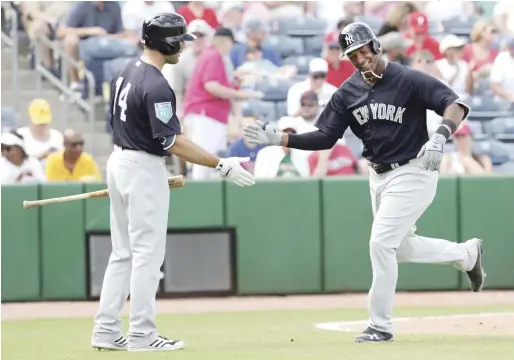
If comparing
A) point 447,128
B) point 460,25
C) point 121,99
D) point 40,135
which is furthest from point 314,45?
point 121,99

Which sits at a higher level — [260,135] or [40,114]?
[40,114]

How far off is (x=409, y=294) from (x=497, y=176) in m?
1.30

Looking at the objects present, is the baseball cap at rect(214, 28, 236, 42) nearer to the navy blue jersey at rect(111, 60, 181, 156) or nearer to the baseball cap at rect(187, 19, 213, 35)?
the baseball cap at rect(187, 19, 213, 35)

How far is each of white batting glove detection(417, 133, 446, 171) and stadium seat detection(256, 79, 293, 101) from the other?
20.8 ft

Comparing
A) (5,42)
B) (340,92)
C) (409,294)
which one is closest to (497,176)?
(409,294)

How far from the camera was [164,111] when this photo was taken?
5863mm

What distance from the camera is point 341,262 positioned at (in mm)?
10383

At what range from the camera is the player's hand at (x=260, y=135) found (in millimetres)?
6578

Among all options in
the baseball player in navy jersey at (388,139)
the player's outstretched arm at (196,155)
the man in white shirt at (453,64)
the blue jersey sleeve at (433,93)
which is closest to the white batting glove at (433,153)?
the baseball player in navy jersey at (388,139)

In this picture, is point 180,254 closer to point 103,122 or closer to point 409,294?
point 409,294

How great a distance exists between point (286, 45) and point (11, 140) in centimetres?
393

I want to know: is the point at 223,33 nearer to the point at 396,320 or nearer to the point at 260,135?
the point at 396,320

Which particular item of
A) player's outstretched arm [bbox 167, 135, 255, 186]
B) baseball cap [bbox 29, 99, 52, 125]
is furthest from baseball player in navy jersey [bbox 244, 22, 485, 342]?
baseball cap [bbox 29, 99, 52, 125]

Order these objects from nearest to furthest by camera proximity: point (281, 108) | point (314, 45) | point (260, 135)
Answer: point (260, 135)
point (281, 108)
point (314, 45)
